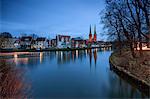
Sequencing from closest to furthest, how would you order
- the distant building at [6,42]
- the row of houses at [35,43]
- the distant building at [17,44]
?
the distant building at [6,42] → the row of houses at [35,43] → the distant building at [17,44]

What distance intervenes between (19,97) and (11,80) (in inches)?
25.9

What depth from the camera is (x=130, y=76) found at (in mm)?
10938

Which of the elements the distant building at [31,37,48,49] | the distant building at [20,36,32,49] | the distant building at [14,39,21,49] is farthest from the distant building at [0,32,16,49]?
the distant building at [31,37,48,49]

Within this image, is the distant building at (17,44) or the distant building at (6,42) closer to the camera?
the distant building at (6,42)

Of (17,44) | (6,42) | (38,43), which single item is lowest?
(17,44)

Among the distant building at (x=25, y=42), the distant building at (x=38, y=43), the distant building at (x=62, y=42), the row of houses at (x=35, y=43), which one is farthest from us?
the distant building at (x=62, y=42)

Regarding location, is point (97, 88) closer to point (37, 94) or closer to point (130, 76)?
point (130, 76)

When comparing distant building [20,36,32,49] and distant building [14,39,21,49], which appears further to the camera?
distant building [20,36,32,49]

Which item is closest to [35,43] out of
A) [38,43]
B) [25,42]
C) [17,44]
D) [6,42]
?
[38,43]

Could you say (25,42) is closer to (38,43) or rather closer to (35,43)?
(35,43)

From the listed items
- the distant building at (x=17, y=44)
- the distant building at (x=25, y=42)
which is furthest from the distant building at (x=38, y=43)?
the distant building at (x=17, y=44)

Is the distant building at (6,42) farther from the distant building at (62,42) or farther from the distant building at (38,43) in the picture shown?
the distant building at (62,42)

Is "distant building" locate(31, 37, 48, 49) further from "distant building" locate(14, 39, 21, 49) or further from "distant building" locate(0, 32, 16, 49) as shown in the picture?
"distant building" locate(0, 32, 16, 49)

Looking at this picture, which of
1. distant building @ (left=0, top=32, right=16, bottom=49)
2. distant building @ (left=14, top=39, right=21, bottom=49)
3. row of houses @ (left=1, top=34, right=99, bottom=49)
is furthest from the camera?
distant building @ (left=14, top=39, right=21, bottom=49)
